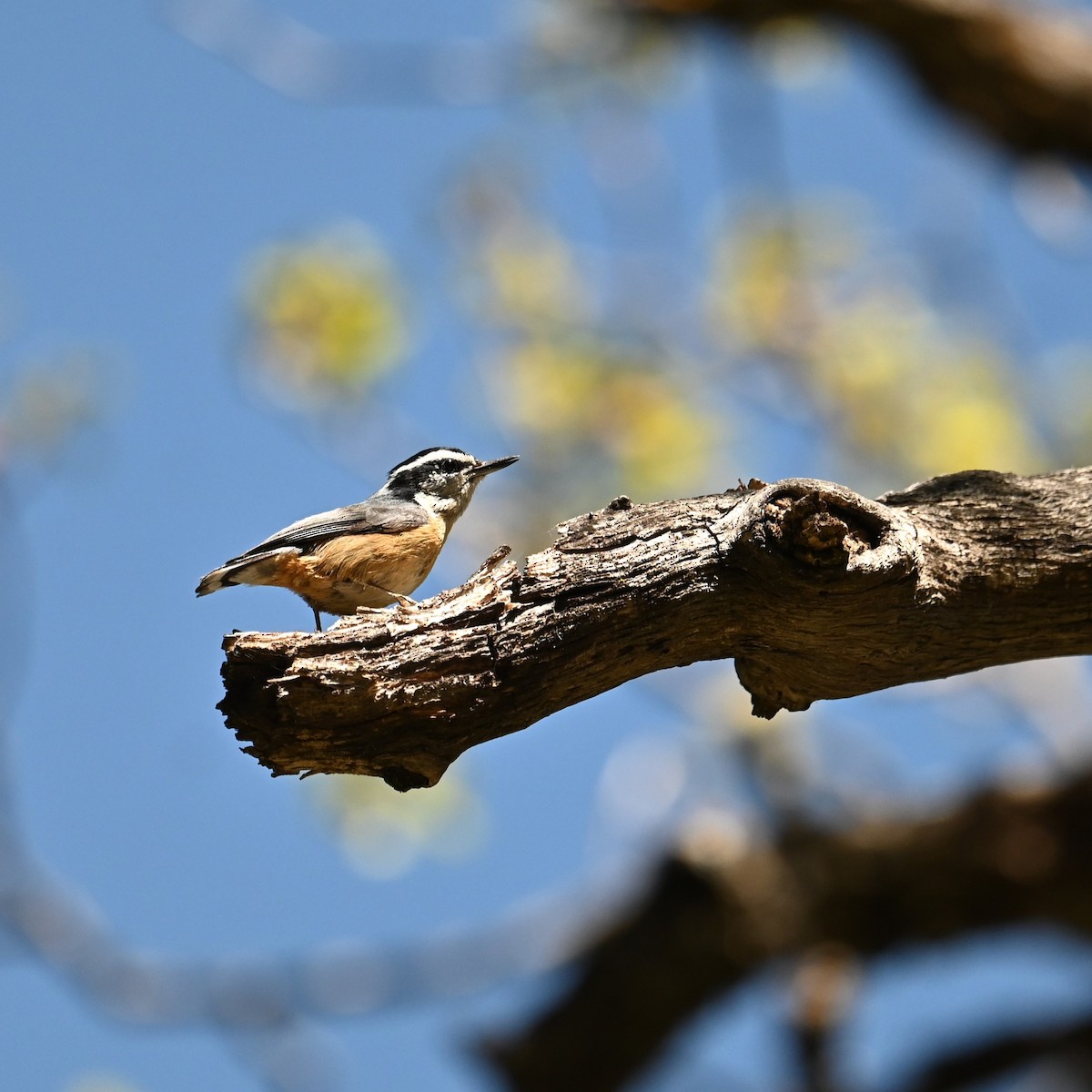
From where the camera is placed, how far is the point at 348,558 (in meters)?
5.38

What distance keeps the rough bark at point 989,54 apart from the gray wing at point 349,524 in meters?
3.71

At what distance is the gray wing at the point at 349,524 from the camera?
529 cm

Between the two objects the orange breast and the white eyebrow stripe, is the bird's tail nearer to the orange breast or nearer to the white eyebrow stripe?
the orange breast

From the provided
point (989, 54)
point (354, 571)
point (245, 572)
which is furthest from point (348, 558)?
point (989, 54)

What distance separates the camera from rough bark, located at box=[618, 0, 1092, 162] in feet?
23.7

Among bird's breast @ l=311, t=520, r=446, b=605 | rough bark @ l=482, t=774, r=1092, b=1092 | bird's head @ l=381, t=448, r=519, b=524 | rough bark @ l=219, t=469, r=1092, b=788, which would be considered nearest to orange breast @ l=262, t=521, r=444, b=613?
A: bird's breast @ l=311, t=520, r=446, b=605

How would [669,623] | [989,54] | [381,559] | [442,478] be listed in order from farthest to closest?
[989,54] → [442,478] → [381,559] → [669,623]

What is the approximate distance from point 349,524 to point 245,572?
0.53 meters

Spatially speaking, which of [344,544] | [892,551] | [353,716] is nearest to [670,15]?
[344,544]

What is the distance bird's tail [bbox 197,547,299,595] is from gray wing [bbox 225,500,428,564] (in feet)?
0.08

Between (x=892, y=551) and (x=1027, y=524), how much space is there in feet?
2.19

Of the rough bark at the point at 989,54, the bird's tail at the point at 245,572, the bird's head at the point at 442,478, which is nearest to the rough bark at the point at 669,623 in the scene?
the bird's tail at the point at 245,572

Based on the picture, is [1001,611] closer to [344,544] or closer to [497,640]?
[497,640]

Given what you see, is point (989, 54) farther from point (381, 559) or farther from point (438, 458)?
point (381, 559)
